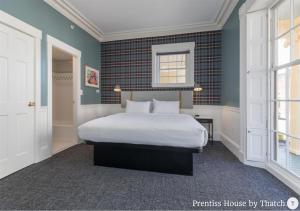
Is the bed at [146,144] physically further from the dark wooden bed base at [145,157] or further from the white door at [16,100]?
the white door at [16,100]

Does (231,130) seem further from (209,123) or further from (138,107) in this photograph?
(138,107)

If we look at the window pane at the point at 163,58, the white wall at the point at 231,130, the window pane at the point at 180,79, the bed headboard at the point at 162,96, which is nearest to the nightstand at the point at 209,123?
the white wall at the point at 231,130

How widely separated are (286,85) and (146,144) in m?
2.14

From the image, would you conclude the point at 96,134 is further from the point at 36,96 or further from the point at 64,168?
the point at 36,96

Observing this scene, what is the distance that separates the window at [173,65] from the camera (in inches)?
180

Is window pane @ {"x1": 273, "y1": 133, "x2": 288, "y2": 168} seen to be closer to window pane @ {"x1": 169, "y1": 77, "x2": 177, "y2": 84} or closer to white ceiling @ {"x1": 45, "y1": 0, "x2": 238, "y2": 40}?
white ceiling @ {"x1": 45, "y1": 0, "x2": 238, "y2": 40}

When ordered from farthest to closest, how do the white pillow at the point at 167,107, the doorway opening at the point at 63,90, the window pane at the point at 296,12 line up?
the doorway opening at the point at 63,90
the white pillow at the point at 167,107
the window pane at the point at 296,12

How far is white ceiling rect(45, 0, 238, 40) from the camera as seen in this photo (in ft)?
11.0

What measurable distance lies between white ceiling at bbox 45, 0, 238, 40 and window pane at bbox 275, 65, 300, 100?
180 cm

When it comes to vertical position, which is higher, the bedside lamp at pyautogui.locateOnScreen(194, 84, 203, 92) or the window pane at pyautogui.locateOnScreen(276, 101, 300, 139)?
the bedside lamp at pyautogui.locateOnScreen(194, 84, 203, 92)

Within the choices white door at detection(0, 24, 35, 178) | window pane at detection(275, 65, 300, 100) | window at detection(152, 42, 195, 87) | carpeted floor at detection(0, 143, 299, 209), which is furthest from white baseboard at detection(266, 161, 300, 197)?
white door at detection(0, 24, 35, 178)

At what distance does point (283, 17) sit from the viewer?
2414mm

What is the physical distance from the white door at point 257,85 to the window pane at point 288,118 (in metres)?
0.20

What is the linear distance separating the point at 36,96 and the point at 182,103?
333 centimetres
